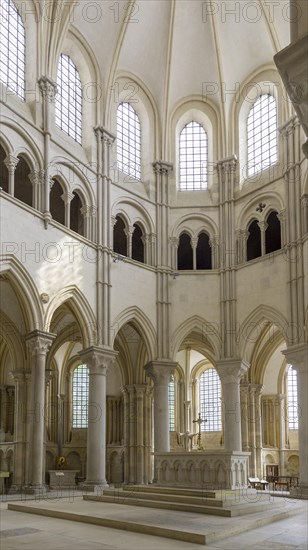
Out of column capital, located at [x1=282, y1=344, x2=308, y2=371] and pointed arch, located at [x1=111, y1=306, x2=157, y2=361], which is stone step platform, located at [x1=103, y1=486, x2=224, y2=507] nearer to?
column capital, located at [x1=282, y1=344, x2=308, y2=371]

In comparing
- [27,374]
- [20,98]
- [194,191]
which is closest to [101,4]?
[20,98]

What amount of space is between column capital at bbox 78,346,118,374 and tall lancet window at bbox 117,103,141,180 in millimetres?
9125

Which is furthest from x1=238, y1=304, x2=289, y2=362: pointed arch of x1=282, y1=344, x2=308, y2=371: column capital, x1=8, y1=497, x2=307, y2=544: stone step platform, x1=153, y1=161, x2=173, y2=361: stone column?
x1=8, y1=497, x2=307, y2=544: stone step platform

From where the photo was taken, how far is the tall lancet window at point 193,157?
33406mm

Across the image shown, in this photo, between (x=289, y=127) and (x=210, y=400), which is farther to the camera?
(x=210, y=400)

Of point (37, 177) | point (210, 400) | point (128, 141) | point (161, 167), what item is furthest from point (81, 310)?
point (210, 400)

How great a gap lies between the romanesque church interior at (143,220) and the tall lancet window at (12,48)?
0.07 metres

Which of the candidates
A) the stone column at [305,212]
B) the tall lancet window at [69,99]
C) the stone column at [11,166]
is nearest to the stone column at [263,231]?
the stone column at [305,212]

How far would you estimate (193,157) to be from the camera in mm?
33750

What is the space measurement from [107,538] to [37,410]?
11.6 meters

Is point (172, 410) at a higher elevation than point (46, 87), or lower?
lower

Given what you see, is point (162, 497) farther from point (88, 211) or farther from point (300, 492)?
point (88, 211)

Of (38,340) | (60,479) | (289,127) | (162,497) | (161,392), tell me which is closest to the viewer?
(162,497)

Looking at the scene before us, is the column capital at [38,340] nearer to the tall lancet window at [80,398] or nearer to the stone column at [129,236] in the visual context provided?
the stone column at [129,236]
